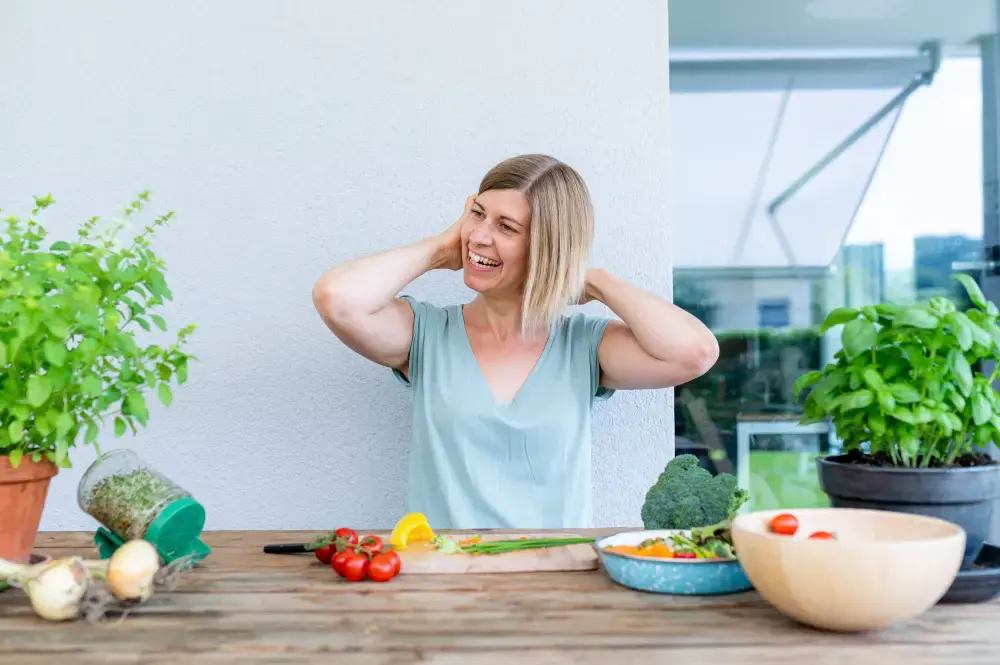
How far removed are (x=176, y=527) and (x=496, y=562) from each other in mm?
438

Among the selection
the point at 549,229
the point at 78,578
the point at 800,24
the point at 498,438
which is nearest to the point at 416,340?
the point at 498,438

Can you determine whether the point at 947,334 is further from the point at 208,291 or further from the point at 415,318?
the point at 208,291

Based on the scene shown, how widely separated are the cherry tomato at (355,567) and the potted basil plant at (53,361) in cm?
32

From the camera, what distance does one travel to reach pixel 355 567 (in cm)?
116

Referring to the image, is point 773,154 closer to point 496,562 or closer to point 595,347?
point 595,347

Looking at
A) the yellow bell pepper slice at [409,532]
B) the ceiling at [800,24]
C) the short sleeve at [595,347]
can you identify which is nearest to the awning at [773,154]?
the ceiling at [800,24]

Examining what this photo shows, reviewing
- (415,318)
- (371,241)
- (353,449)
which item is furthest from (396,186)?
(353,449)

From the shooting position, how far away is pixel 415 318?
2.15 meters

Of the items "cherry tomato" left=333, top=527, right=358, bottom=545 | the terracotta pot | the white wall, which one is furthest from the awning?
the terracotta pot

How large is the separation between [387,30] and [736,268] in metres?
1.20

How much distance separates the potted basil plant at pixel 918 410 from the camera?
3.42ft

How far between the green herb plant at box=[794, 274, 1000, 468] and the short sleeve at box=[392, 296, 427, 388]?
1160mm

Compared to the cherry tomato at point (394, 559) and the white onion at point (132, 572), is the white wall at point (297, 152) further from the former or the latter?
the white onion at point (132, 572)

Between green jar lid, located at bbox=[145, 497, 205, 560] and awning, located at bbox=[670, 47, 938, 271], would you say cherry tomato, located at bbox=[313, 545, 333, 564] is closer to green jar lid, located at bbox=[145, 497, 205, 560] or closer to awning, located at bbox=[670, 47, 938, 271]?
green jar lid, located at bbox=[145, 497, 205, 560]
